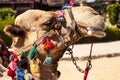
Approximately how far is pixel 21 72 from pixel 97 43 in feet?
58.5

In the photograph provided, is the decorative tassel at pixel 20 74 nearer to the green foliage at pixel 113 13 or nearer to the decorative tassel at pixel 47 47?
the decorative tassel at pixel 47 47

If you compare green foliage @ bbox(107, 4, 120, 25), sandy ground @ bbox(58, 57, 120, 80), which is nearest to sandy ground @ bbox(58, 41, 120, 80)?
sandy ground @ bbox(58, 57, 120, 80)

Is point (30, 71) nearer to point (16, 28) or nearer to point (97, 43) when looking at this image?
point (16, 28)

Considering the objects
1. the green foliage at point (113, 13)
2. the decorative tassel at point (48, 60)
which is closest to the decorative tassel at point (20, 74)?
the decorative tassel at point (48, 60)

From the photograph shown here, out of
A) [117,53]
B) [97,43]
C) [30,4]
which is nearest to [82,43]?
[97,43]

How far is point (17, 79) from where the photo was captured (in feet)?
10.8

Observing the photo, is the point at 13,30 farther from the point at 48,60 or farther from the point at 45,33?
the point at 48,60

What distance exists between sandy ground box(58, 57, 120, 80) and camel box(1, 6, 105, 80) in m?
7.77

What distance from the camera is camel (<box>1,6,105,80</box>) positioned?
317 cm

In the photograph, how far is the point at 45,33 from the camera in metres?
3.22

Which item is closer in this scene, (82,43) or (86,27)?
(86,27)

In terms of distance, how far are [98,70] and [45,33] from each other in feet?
32.3

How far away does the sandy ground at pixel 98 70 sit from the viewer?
11742 millimetres

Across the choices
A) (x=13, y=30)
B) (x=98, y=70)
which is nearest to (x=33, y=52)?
(x=13, y=30)
